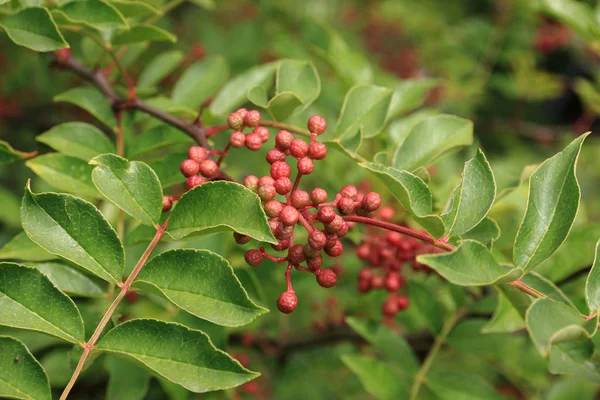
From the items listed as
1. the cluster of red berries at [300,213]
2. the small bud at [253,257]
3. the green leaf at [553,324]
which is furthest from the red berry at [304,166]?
the green leaf at [553,324]

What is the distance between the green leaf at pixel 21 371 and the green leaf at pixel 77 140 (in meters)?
0.69

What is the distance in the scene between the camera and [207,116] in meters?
1.82

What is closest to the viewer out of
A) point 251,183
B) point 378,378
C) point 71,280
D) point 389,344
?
point 251,183

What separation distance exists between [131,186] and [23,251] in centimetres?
46

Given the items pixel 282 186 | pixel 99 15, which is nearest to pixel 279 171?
pixel 282 186

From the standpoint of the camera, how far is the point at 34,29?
57.8 inches

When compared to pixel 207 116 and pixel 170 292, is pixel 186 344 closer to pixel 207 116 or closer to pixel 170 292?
pixel 170 292

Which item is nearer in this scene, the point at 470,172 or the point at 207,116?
the point at 470,172

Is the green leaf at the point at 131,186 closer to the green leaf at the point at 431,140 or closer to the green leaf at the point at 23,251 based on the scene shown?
the green leaf at the point at 23,251

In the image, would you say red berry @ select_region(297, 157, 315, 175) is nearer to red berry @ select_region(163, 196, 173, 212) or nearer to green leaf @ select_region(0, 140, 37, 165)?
red berry @ select_region(163, 196, 173, 212)

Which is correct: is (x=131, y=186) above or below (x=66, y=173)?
above

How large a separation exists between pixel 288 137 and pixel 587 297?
0.75 metres

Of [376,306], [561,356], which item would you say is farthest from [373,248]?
[561,356]

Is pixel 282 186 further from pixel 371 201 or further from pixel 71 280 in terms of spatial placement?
pixel 71 280
